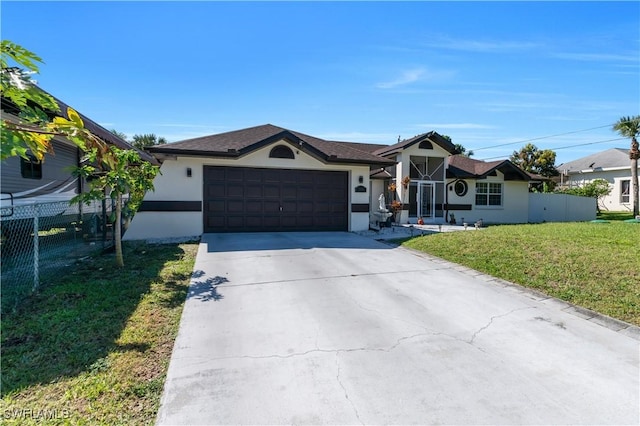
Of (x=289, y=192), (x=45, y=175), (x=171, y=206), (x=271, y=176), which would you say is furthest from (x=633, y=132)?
(x=45, y=175)

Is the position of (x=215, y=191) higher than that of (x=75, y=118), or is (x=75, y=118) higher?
(x=75, y=118)

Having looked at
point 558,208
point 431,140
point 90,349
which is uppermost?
point 431,140

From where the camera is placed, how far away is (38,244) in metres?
5.73

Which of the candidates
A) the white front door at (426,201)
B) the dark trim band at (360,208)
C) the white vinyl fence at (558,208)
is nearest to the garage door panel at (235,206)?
the dark trim band at (360,208)

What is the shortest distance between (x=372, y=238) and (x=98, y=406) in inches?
384

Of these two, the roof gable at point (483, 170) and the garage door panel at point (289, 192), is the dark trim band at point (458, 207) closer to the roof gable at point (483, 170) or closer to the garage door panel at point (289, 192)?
the roof gable at point (483, 170)

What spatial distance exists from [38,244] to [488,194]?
67.2ft

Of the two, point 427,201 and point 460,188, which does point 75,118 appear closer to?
point 427,201

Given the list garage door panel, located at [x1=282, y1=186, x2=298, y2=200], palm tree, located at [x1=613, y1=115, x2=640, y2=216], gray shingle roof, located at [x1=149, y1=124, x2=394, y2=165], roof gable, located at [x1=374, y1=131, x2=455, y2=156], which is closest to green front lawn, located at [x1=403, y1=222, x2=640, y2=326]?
gray shingle roof, located at [x1=149, y1=124, x2=394, y2=165]

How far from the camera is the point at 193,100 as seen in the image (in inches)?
614

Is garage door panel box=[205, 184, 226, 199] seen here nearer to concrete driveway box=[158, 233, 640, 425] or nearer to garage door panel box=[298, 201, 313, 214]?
garage door panel box=[298, 201, 313, 214]

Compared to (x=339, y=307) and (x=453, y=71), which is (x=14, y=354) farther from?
(x=453, y=71)

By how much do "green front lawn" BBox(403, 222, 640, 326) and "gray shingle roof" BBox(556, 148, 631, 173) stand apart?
25.4 meters

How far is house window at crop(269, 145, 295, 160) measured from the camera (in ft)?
39.6
